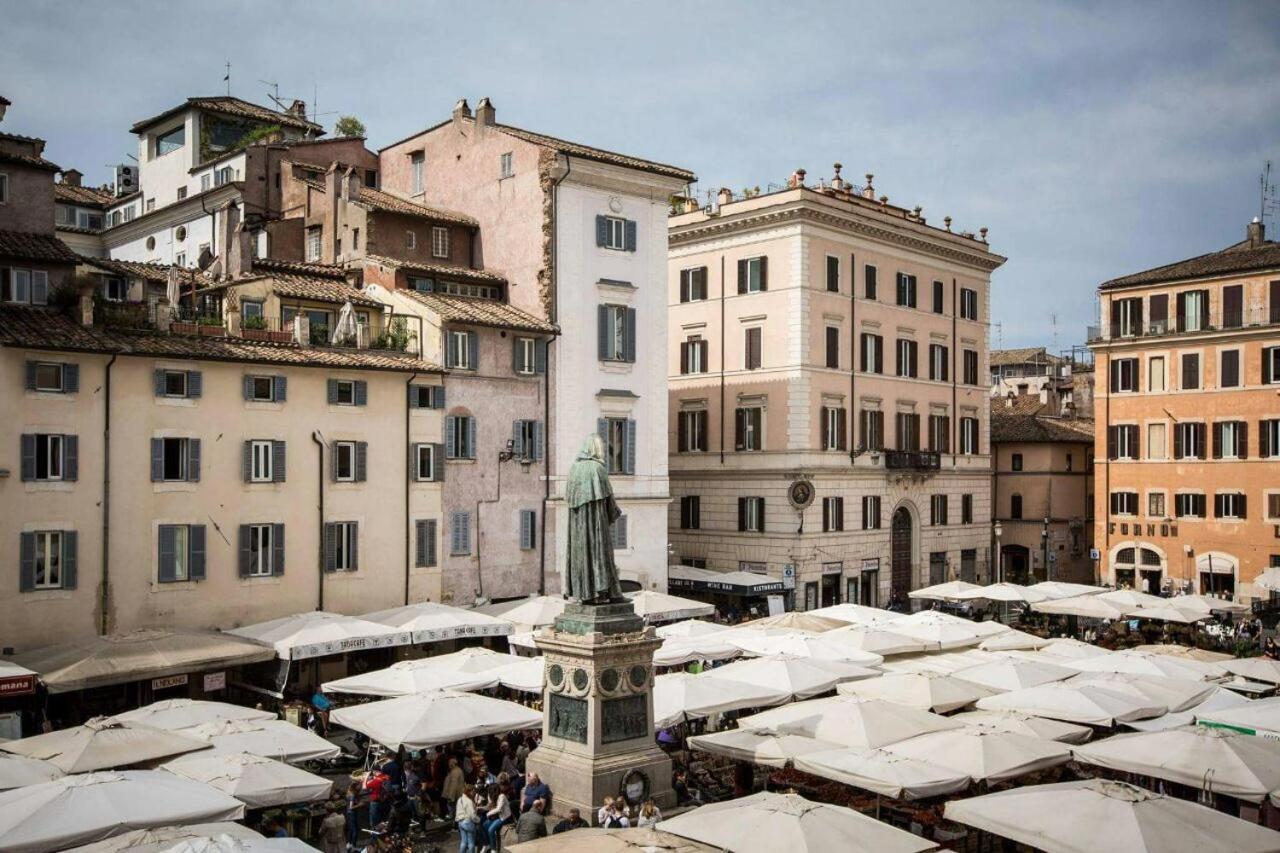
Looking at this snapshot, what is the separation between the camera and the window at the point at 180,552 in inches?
1169

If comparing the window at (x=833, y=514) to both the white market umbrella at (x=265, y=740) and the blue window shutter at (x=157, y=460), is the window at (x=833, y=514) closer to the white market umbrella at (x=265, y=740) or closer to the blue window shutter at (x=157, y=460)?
the blue window shutter at (x=157, y=460)

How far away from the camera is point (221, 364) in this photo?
3084 cm

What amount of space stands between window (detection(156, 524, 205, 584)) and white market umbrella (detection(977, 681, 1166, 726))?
709 inches

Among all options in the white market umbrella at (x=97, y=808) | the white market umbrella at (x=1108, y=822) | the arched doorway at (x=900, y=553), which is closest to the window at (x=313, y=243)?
the arched doorway at (x=900, y=553)

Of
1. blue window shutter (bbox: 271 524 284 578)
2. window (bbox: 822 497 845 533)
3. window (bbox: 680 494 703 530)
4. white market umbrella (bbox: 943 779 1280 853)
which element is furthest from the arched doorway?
white market umbrella (bbox: 943 779 1280 853)

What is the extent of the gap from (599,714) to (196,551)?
593 inches

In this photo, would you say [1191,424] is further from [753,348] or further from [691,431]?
[691,431]

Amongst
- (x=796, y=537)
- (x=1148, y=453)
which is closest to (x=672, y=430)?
(x=796, y=537)

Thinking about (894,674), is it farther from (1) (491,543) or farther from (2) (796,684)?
(1) (491,543)

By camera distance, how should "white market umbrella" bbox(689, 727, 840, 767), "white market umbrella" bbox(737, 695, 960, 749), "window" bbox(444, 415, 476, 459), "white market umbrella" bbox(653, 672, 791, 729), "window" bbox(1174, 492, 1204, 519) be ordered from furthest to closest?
"window" bbox(1174, 492, 1204, 519)
"window" bbox(444, 415, 476, 459)
"white market umbrella" bbox(653, 672, 791, 729)
"white market umbrella" bbox(737, 695, 960, 749)
"white market umbrella" bbox(689, 727, 840, 767)

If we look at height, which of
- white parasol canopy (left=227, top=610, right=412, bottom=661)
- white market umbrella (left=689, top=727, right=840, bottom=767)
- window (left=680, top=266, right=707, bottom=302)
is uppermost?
window (left=680, top=266, right=707, bottom=302)

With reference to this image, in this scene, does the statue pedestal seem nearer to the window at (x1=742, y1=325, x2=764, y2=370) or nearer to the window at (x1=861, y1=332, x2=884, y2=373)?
the window at (x1=742, y1=325, x2=764, y2=370)

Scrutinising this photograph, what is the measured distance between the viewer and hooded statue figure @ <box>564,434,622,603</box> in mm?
19641

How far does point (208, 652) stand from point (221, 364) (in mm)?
7453
